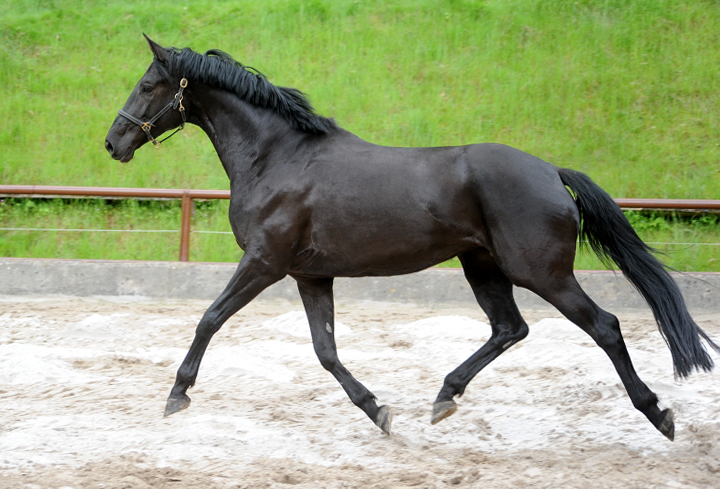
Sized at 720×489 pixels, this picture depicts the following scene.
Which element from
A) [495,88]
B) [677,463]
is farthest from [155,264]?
[495,88]

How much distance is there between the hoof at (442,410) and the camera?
139 inches

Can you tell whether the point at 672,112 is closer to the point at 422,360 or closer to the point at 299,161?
the point at 422,360

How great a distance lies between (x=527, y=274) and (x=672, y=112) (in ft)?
26.1

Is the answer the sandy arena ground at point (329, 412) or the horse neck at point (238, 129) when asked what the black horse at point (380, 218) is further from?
the sandy arena ground at point (329, 412)

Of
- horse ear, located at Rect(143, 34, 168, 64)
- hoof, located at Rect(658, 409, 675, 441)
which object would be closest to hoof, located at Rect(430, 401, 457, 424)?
hoof, located at Rect(658, 409, 675, 441)

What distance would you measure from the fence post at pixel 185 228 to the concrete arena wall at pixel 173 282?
155 mm

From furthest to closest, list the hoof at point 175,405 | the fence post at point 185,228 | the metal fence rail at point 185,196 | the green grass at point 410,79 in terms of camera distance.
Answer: the green grass at point 410,79
the fence post at point 185,228
the metal fence rail at point 185,196
the hoof at point 175,405

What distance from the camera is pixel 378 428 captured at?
11.6 feet

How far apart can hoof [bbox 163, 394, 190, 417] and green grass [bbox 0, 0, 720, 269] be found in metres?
4.18

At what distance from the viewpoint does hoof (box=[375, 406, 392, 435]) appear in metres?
3.38

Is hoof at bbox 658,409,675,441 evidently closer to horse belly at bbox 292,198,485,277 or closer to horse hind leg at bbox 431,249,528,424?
horse hind leg at bbox 431,249,528,424

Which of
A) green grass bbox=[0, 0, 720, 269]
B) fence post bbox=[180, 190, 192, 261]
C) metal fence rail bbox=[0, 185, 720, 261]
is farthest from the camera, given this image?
green grass bbox=[0, 0, 720, 269]

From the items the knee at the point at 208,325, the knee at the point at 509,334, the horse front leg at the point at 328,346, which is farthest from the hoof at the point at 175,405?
the knee at the point at 509,334

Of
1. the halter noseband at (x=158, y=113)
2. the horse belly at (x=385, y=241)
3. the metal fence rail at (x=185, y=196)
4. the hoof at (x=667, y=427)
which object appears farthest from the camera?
the metal fence rail at (x=185, y=196)
